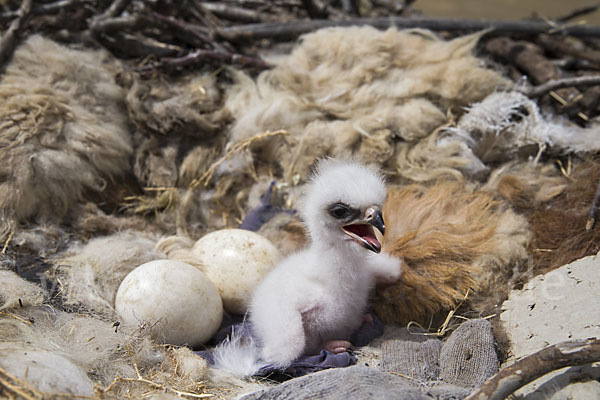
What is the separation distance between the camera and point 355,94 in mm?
2061

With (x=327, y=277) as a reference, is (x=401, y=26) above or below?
above

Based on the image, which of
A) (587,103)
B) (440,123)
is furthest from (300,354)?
(587,103)

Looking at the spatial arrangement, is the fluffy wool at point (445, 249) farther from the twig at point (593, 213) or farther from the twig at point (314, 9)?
the twig at point (314, 9)

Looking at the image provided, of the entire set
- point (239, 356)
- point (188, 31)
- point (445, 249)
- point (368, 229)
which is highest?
point (188, 31)

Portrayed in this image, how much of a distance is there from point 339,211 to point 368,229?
122 mm

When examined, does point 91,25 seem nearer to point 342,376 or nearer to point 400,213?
point 400,213

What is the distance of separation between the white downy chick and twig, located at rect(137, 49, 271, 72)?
95 cm

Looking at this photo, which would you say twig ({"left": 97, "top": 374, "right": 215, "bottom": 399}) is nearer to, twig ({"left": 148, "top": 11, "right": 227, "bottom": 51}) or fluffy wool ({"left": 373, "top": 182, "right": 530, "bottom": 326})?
fluffy wool ({"left": 373, "top": 182, "right": 530, "bottom": 326})

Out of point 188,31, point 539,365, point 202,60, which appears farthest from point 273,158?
point 539,365

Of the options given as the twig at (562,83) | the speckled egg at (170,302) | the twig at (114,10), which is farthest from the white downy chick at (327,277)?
the twig at (114,10)

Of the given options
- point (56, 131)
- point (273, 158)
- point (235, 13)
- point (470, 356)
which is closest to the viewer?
point (470, 356)

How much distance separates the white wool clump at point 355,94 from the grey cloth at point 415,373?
2.59 feet

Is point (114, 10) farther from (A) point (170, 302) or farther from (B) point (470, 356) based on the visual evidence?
(B) point (470, 356)

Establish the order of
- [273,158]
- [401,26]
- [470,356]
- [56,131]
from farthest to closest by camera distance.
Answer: [401,26] < [273,158] < [56,131] < [470,356]
